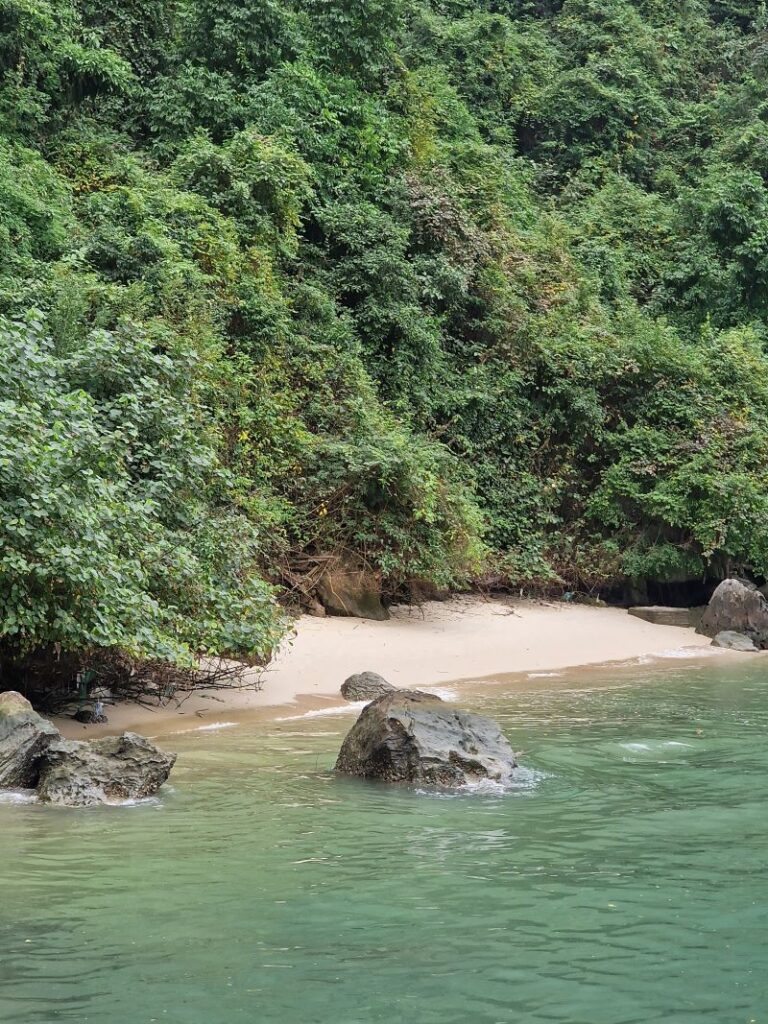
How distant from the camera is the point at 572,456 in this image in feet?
A: 69.1

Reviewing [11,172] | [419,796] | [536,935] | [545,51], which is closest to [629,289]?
[545,51]

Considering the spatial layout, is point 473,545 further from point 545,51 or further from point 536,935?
point 545,51

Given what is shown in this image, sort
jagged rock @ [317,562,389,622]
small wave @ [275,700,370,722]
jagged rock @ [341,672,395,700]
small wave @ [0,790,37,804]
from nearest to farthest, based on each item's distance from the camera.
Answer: small wave @ [0,790,37,804]
small wave @ [275,700,370,722]
jagged rock @ [341,672,395,700]
jagged rock @ [317,562,389,622]

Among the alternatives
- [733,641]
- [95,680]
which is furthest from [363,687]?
[733,641]

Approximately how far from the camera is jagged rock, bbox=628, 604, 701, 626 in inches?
760

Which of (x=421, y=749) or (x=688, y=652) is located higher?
(x=688, y=652)

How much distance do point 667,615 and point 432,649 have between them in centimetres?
602

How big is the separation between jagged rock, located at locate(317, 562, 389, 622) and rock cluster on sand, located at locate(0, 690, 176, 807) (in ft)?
25.6

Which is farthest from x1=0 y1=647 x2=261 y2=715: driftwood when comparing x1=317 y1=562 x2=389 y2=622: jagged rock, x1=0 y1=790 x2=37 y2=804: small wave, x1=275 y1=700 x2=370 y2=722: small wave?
x1=317 y1=562 x2=389 y2=622: jagged rock

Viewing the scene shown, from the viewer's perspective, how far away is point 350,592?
1596cm

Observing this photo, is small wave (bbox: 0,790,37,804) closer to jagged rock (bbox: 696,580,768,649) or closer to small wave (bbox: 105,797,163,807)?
small wave (bbox: 105,797,163,807)

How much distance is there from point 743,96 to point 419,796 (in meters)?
29.8

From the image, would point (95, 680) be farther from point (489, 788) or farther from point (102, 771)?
point (489, 788)

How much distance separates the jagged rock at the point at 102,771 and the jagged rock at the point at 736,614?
12.1 metres
